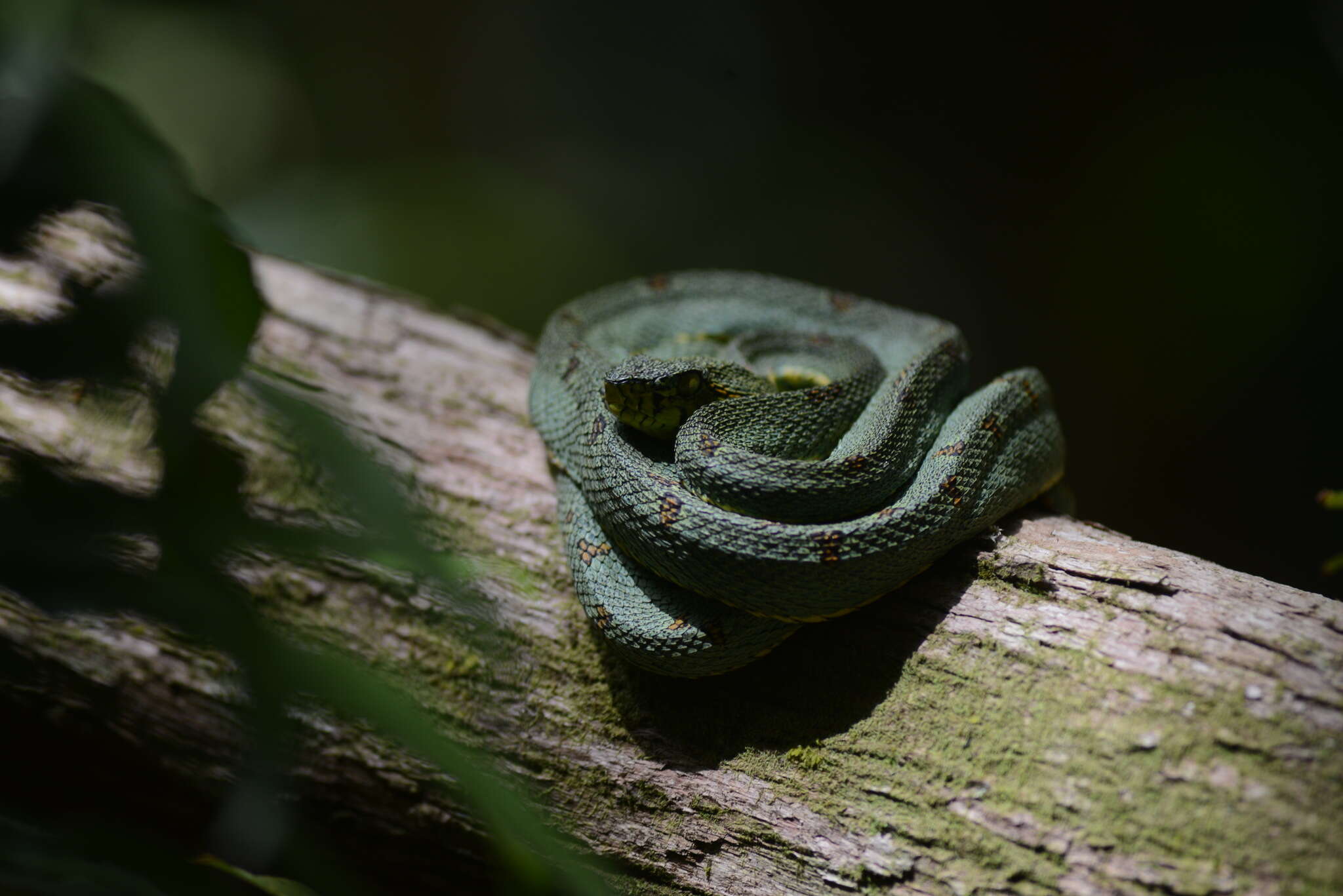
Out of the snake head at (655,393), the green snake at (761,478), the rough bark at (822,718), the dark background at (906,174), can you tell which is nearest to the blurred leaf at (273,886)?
the rough bark at (822,718)

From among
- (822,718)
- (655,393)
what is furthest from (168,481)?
(822,718)

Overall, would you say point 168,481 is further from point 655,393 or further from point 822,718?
point 822,718

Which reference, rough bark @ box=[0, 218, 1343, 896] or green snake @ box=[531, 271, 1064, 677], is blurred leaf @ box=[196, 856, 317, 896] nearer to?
rough bark @ box=[0, 218, 1343, 896]

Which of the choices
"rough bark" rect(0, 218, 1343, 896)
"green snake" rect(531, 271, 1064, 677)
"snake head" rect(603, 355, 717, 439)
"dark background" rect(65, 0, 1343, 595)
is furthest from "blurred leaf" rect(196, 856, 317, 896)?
"dark background" rect(65, 0, 1343, 595)

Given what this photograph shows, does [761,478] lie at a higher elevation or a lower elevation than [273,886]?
higher

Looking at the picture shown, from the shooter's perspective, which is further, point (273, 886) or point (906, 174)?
point (906, 174)

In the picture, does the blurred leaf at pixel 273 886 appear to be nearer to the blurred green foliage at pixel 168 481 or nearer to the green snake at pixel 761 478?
the blurred green foliage at pixel 168 481
